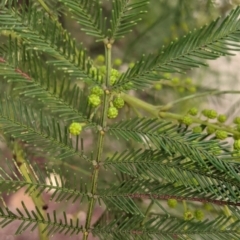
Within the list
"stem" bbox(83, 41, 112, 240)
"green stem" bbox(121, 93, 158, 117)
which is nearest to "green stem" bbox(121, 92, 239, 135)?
"green stem" bbox(121, 93, 158, 117)

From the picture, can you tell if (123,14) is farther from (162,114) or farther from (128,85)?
(162,114)

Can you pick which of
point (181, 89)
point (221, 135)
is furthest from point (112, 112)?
point (181, 89)

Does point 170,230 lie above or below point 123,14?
below

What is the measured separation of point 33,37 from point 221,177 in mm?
190

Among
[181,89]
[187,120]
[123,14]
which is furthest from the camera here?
[181,89]

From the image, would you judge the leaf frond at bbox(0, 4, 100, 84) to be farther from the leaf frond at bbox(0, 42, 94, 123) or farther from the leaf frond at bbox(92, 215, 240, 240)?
the leaf frond at bbox(92, 215, 240, 240)

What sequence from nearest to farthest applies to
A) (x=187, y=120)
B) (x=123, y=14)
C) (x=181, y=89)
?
(x=123, y=14) → (x=187, y=120) → (x=181, y=89)

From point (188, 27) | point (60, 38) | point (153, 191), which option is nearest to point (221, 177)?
point (153, 191)

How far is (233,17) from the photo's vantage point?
0.29 metres

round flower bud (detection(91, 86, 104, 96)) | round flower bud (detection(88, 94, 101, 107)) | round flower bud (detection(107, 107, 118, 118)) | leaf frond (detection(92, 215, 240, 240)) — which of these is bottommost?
leaf frond (detection(92, 215, 240, 240))

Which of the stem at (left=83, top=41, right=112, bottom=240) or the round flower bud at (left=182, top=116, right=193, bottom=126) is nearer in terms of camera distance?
the stem at (left=83, top=41, right=112, bottom=240)

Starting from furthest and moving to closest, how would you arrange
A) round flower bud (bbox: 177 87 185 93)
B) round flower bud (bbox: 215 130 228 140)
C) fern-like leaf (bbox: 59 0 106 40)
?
1. round flower bud (bbox: 177 87 185 93)
2. round flower bud (bbox: 215 130 228 140)
3. fern-like leaf (bbox: 59 0 106 40)

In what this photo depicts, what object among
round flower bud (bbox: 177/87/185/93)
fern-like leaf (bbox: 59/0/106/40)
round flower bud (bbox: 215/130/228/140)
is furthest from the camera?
round flower bud (bbox: 177/87/185/93)

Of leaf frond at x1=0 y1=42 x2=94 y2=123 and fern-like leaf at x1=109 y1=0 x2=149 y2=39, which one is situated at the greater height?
fern-like leaf at x1=109 y1=0 x2=149 y2=39
